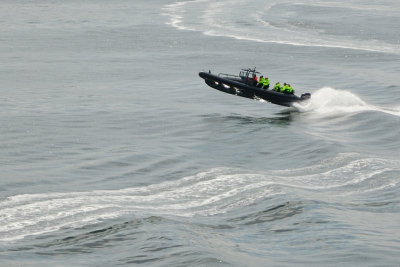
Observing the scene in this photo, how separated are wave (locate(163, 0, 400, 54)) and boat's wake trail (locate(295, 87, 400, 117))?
32401 millimetres

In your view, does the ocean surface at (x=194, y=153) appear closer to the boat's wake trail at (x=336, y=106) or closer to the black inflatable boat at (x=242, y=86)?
the boat's wake trail at (x=336, y=106)

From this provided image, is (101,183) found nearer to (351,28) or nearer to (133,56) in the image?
(133,56)

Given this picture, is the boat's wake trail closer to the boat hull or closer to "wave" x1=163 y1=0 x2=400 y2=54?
the boat hull

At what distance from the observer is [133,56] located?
308ft

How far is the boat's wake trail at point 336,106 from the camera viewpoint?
6059 centimetres

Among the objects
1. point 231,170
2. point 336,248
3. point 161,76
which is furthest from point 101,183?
point 161,76

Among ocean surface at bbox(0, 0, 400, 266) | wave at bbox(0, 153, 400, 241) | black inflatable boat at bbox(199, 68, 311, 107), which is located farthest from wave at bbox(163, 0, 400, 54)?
wave at bbox(0, 153, 400, 241)

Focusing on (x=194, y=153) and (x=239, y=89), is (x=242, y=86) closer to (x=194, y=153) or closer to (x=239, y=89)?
(x=239, y=89)

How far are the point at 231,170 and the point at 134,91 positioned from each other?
1237 inches

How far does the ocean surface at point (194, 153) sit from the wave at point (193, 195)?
5.0 inches

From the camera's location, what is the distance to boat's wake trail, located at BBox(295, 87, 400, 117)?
6059 centimetres

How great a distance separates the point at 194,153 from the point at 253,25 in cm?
7182

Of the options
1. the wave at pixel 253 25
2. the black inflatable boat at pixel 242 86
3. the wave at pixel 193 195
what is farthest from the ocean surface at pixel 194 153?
the black inflatable boat at pixel 242 86

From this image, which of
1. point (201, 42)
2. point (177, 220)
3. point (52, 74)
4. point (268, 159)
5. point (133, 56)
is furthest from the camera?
point (201, 42)
